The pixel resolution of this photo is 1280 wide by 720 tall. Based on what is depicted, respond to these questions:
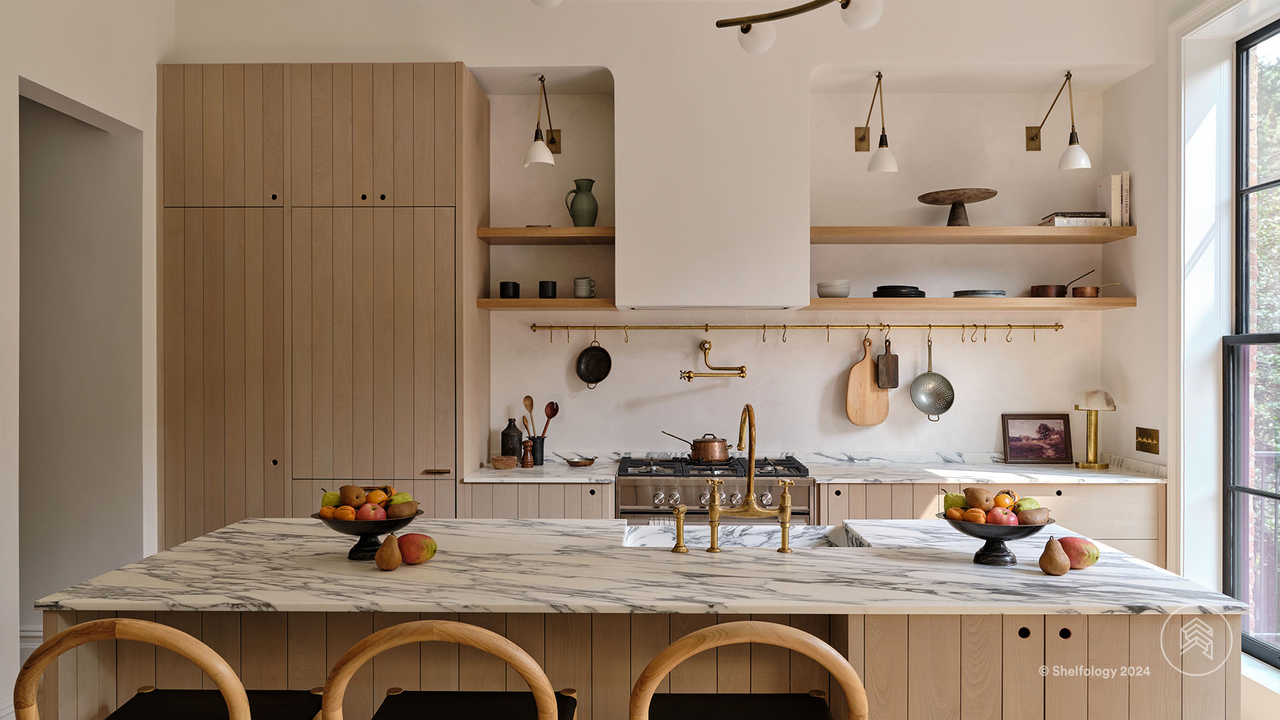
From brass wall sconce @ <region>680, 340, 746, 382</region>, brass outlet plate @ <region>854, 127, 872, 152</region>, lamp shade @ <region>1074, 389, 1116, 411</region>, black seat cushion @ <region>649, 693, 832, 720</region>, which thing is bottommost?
black seat cushion @ <region>649, 693, 832, 720</region>

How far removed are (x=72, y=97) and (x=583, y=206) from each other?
6.67ft

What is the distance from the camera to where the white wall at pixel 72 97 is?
8.86ft

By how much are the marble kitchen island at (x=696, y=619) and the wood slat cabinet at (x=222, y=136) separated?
1953 mm

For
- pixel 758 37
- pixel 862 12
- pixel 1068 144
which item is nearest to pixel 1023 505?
pixel 862 12

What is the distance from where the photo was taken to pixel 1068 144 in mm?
3963

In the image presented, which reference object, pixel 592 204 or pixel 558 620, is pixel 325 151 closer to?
pixel 592 204

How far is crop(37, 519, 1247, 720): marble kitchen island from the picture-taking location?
67.1 inches

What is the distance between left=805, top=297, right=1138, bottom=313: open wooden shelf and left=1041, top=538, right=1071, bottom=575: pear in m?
1.94

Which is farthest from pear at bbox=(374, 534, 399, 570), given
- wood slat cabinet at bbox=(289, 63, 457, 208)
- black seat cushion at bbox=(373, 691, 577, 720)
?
wood slat cabinet at bbox=(289, 63, 457, 208)

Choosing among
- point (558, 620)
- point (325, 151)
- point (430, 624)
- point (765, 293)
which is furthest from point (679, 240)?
point (430, 624)

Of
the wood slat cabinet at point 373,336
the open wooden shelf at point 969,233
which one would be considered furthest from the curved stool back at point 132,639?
the open wooden shelf at point 969,233

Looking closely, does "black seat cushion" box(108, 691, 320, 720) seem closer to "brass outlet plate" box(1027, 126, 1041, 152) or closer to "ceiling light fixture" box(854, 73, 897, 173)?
"ceiling light fixture" box(854, 73, 897, 173)

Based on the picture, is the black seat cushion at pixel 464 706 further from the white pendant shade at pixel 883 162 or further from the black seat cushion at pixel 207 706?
the white pendant shade at pixel 883 162

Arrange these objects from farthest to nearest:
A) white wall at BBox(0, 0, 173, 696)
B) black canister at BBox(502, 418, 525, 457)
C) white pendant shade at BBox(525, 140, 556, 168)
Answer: black canister at BBox(502, 418, 525, 457), white pendant shade at BBox(525, 140, 556, 168), white wall at BBox(0, 0, 173, 696)
